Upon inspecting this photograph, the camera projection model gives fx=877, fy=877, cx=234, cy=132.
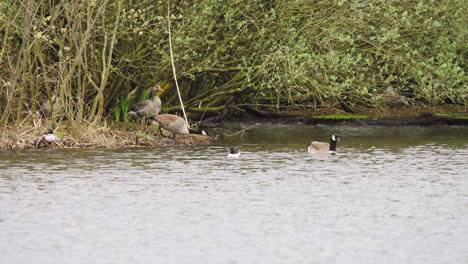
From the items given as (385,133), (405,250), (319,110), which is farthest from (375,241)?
(319,110)

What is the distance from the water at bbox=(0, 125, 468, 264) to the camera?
939 centimetres

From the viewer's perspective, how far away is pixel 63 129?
79.7ft

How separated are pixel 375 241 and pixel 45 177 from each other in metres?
8.12

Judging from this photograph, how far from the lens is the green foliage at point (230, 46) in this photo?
2423cm

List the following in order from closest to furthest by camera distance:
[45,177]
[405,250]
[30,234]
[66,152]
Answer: [405,250] < [30,234] < [45,177] < [66,152]

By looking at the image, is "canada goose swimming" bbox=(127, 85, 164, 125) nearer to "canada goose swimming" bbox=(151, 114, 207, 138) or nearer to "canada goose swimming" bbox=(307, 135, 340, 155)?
"canada goose swimming" bbox=(151, 114, 207, 138)

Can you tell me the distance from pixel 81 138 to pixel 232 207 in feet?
38.9

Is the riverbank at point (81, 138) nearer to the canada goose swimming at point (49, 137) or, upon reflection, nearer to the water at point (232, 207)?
the canada goose swimming at point (49, 137)

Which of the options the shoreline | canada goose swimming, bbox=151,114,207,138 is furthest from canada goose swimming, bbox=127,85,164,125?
canada goose swimming, bbox=151,114,207,138

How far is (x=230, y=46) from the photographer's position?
27.0 m

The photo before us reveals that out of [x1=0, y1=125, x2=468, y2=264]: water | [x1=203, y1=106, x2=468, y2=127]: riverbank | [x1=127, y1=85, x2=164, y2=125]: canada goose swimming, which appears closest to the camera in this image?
[x1=0, y1=125, x2=468, y2=264]: water

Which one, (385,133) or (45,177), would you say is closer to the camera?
(45,177)

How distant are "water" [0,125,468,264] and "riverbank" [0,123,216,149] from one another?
1225mm

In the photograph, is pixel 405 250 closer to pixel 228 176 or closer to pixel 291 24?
pixel 228 176
